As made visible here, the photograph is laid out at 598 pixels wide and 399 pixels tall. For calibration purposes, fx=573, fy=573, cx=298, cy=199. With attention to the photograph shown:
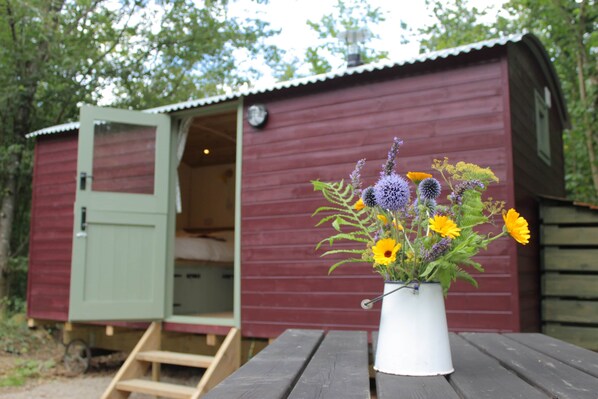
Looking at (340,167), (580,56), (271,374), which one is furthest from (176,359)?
(580,56)

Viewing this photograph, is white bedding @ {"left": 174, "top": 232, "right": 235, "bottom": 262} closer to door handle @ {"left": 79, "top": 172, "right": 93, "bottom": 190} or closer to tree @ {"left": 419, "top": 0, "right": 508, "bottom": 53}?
door handle @ {"left": 79, "top": 172, "right": 93, "bottom": 190}

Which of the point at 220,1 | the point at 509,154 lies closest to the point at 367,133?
the point at 509,154

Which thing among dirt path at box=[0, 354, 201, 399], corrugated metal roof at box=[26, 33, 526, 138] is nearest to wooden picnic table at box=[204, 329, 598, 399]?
corrugated metal roof at box=[26, 33, 526, 138]

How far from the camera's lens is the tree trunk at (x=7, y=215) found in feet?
24.7

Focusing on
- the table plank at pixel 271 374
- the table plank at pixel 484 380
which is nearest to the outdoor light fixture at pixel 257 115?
the table plank at pixel 271 374

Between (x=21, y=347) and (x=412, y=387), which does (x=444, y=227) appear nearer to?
(x=412, y=387)

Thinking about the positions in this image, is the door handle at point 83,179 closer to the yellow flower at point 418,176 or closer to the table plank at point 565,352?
the table plank at point 565,352

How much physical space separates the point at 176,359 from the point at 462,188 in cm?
361

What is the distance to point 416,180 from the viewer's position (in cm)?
155

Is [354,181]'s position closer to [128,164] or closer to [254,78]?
[128,164]

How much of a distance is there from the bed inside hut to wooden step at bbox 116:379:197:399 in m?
1.13

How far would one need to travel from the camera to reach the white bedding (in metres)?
5.87

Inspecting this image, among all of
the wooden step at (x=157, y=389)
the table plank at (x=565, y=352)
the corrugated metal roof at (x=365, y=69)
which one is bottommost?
the wooden step at (x=157, y=389)

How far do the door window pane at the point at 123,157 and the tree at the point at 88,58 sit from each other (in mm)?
3089
